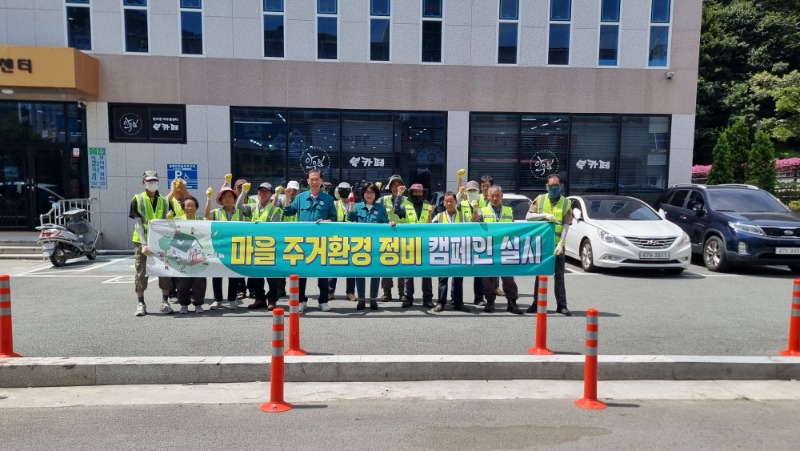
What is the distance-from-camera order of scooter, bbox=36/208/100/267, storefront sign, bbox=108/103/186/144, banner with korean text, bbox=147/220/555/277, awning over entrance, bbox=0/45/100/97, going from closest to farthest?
banner with korean text, bbox=147/220/555/277 < scooter, bbox=36/208/100/267 < awning over entrance, bbox=0/45/100/97 < storefront sign, bbox=108/103/186/144

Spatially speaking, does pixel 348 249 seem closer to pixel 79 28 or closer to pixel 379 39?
pixel 379 39

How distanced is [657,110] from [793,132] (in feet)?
49.0

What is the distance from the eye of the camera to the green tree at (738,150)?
1980 cm

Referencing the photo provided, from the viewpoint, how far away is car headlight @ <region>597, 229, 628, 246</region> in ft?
37.2

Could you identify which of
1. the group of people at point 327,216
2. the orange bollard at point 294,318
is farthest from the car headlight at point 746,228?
the orange bollard at point 294,318

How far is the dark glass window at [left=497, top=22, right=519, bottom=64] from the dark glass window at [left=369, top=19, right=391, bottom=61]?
10.9 ft

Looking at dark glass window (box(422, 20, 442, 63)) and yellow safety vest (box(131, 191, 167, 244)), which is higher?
dark glass window (box(422, 20, 442, 63))

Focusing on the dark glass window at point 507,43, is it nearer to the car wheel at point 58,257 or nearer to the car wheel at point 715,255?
the car wheel at point 715,255

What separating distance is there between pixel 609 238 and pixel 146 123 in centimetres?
1285

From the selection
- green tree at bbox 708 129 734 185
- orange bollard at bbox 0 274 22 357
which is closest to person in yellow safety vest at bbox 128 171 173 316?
orange bollard at bbox 0 274 22 357

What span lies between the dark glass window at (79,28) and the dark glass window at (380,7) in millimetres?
7947

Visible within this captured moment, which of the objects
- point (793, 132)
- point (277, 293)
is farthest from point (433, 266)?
point (793, 132)

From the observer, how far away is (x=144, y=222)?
7977 millimetres

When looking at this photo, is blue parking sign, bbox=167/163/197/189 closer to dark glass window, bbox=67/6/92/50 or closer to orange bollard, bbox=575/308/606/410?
dark glass window, bbox=67/6/92/50
